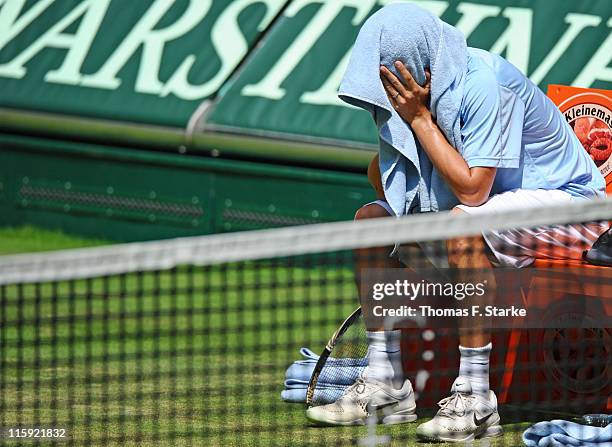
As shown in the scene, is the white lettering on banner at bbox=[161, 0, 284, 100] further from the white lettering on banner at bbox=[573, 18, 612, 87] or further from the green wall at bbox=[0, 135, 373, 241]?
the white lettering on banner at bbox=[573, 18, 612, 87]

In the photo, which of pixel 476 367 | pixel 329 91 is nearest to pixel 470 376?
pixel 476 367

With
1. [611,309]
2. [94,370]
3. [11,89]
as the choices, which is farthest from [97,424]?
[11,89]

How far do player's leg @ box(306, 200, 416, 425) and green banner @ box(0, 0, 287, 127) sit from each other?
3.93 metres

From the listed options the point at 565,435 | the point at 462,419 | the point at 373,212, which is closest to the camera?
the point at 565,435

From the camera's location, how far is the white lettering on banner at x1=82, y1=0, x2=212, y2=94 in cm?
880

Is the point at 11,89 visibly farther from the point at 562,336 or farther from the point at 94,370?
the point at 562,336

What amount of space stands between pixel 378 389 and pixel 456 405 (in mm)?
352

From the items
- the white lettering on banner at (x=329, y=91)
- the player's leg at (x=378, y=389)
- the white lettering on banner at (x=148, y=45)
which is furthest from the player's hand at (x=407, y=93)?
the white lettering on banner at (x=148, y=45)

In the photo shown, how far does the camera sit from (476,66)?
184 inches

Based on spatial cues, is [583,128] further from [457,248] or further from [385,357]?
[385,357]

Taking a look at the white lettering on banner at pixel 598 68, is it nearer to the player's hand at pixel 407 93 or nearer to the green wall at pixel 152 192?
the green wall at pixel 152 192

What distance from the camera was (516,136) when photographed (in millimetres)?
4602

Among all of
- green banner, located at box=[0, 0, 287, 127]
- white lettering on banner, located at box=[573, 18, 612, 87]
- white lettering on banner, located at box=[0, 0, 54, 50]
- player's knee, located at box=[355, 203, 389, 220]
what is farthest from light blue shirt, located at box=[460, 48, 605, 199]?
white lettering on banner, located at box=[0, 0, 54, 50]

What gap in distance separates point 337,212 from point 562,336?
3543 millimetres
